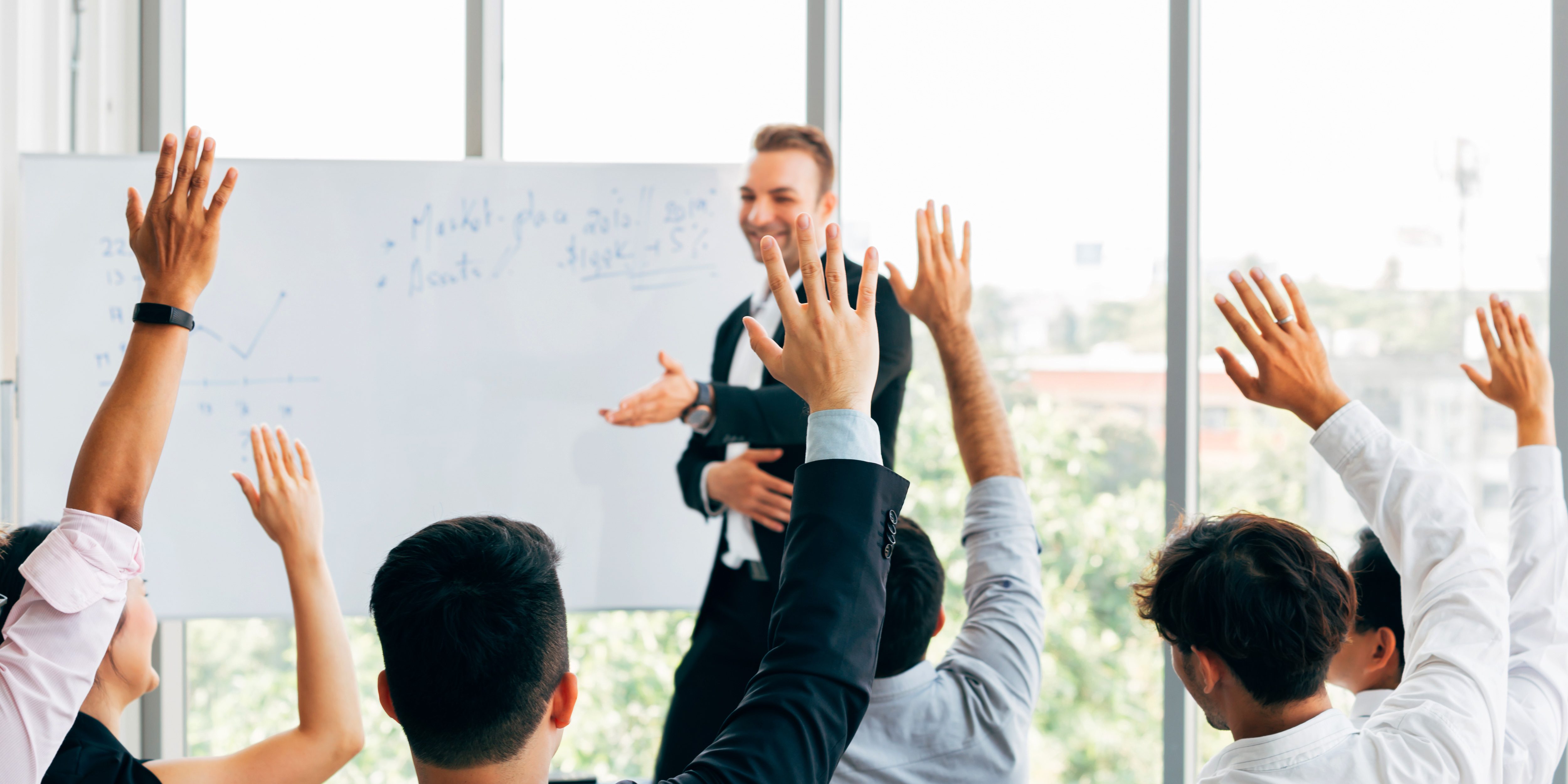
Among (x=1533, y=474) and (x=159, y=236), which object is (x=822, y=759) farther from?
(x=1533, y=474)

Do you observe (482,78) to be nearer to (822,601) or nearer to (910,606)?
(910,606)

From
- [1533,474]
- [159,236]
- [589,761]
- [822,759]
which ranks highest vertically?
[159,236]

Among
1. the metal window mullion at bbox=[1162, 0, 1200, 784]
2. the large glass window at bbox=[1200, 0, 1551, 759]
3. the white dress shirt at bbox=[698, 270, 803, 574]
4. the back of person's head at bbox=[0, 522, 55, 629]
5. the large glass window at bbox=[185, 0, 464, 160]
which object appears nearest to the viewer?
the back of person's head at bbox=[0, 522, 55, 629]

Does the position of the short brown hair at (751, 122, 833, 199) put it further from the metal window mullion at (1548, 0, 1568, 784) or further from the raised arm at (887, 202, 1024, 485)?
the metal window mullion at (1548, 0, 1568, 784)

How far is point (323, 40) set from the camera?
Result: 2598 mm

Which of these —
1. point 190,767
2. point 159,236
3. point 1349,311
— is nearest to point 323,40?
point 159,236

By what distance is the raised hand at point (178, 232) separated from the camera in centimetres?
100

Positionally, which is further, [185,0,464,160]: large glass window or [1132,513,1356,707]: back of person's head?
[185,0,464,160]: large glass window

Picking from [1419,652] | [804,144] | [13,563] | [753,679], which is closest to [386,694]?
[753,679]

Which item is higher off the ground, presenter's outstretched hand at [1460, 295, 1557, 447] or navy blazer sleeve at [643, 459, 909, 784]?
presenter's outstretched hand at [1460, 295, 1557, 447]

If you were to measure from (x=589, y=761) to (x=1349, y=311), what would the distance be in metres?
2.32

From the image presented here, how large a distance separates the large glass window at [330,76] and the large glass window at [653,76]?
0.21 m

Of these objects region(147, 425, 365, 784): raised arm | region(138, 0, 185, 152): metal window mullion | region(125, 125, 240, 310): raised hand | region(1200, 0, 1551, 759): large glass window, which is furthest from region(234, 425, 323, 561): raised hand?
region(1200, 0, 1551, 759): large glass window

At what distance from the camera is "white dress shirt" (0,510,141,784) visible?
0.89 m
